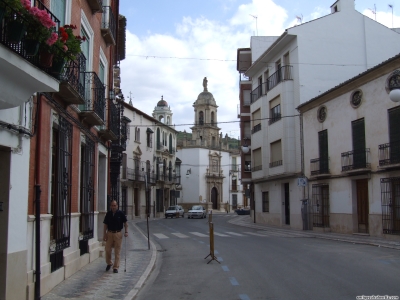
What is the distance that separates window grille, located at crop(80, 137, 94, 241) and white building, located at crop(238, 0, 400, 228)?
1819cm

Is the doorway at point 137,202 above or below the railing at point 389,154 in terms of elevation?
below

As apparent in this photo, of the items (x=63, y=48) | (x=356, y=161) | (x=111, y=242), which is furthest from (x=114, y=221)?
(x=356, y=161)

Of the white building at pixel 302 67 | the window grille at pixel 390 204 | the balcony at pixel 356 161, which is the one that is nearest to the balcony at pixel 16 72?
the window grille at pixel 390 204

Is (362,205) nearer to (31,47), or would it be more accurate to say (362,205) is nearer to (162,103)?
(31,47)

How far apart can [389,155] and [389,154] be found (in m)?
0.05

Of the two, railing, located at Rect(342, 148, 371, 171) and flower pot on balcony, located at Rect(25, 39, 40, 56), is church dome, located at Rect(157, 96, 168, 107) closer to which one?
railing, located at Rect(342, 148, 371, 171)

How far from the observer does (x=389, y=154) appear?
19.9 meters

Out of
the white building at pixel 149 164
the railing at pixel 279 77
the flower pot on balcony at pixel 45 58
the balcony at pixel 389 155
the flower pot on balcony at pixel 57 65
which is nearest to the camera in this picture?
the flower pot on balcony at pixel 45 58

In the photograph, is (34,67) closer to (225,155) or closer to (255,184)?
(255,184)

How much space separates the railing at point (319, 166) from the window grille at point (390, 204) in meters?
5.28

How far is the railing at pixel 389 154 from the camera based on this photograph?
19.4 meters

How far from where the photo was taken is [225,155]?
88688 millimetres

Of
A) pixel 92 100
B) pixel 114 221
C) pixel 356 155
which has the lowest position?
pixel 114 221

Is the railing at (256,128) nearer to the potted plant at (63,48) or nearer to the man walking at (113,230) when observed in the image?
the man walking at (113,230)
